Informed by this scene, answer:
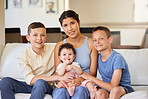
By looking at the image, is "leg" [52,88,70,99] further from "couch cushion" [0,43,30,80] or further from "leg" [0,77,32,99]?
"couch cushion" [0,43,30,80]

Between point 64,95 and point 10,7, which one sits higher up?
point 10,7

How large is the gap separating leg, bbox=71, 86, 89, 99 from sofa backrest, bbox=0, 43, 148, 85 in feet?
2.59

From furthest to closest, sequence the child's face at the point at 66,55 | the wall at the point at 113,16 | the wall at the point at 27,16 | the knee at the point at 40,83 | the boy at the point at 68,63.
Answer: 1. the wall at the point at 113,16
2. the wall at the point at 27,16
3. the child's face at the point at 66,55
4. the boy at the point at 68,63
5. the knee at the point at 40,83

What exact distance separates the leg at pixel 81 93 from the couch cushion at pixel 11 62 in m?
0.89

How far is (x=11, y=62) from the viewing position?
2465 millimetres

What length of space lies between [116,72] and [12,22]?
4.96 m

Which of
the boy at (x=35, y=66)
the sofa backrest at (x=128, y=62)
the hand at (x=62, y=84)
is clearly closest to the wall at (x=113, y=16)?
the sofa backrest at (x=128, y=62)

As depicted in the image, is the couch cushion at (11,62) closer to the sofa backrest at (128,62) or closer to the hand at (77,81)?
the sofa backrest at (128,62)

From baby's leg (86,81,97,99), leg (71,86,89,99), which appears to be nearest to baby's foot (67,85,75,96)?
leg (71,86,89,99)

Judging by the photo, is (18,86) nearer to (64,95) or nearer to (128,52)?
(64,95)

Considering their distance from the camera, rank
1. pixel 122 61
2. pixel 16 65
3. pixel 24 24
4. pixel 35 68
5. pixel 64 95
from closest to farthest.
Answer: pixel 64 95 → pixel 122 61 → pixel 35 68 → pixel 16 65 → pixel 24 24

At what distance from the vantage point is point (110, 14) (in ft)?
21.6

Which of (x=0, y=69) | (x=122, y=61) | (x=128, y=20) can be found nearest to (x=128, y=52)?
(x=122, y=61)

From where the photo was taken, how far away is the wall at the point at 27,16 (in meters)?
6.17
